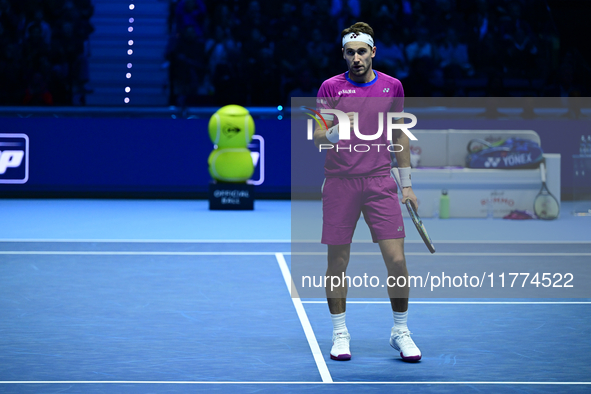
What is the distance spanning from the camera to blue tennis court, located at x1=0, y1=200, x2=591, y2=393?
4.12m

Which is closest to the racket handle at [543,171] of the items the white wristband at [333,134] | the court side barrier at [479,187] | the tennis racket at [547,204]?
the tennis racket at [547,204]

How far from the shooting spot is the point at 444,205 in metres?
11.5

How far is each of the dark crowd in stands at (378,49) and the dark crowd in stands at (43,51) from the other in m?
1.82

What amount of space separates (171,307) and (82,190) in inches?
342

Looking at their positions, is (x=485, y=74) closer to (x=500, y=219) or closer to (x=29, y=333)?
(x=500, y=219)

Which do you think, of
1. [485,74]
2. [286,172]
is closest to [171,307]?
[286,172]

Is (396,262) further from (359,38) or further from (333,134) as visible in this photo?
(359,38)

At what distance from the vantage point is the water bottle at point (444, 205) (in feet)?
37.6

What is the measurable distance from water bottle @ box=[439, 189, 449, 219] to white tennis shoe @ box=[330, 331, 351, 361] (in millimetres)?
7174

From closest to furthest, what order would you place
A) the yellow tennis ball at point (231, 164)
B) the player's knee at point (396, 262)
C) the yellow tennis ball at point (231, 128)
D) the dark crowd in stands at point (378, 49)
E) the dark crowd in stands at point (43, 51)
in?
1. the player's knee at point (396, 262)
2. the yellow tennis ball at point (231, 128)
3. the yellow tennis ball at point (231, 164)
4. the dark crowd in stands at point (378, 49)
5. the dark crowd in stands at point (43, 51)

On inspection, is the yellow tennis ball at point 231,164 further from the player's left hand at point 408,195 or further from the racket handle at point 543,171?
the player's left hand at point 408,195

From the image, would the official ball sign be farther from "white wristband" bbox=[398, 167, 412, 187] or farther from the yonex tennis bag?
"white wristband" bbox=[398, 167, 412, 187]

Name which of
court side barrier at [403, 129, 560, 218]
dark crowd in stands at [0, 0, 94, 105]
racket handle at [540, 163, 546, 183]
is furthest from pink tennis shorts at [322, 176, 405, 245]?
dark crowd in stands at [0, 0, 94, 105]

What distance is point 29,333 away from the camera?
504 cm
